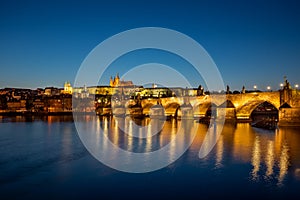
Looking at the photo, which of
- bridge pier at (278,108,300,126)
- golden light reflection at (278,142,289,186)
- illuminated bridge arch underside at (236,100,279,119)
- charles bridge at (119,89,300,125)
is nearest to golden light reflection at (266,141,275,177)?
golden light reflection at (278,142,289,186)

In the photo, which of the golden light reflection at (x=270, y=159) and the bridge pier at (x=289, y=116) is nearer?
the golden light reflection at (x=270, y=159)

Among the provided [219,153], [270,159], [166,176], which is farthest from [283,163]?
[166,176]

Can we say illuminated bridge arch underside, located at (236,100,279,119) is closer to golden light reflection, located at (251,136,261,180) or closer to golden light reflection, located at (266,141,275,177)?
golden light reflection, located at (251,136,261,180)

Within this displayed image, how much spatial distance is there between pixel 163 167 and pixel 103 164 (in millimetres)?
2279

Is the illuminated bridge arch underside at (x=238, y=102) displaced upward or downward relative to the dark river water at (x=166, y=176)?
upward

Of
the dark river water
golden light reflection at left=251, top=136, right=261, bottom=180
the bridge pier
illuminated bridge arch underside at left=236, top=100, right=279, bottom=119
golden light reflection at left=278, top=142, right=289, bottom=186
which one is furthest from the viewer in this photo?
illuminated bridge arch underside at left=236, top=100, right=279, bottom=119

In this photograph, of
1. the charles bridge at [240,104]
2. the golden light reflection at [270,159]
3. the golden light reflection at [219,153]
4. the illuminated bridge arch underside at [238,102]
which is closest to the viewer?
the golden light reflection at [270,159]

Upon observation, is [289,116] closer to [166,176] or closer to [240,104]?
[240,104]

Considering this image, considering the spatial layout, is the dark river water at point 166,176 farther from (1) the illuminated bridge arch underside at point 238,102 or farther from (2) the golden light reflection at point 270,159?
(1) the illuminated bridge arch underside at point 238,102

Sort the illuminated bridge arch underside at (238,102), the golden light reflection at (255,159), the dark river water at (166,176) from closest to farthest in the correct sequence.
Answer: the dark river water at (166,176) → the golden light reflection at (255,159) → the illuminated bridge arch underside at (238,102)

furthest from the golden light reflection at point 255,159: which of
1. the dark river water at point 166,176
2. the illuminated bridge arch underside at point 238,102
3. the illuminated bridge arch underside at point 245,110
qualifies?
the illuminated bridge arch underside at point 245,110

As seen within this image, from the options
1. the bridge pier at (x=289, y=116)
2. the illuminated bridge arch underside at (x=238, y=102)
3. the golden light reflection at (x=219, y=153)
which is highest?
the illuminated bridge arch underside at (x=238, y=102)

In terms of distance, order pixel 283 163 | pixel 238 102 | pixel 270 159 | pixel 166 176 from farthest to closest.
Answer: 1. pixel 238 102
2. pixel 270 159
3. pixel 283 163
4. pixel 166 176

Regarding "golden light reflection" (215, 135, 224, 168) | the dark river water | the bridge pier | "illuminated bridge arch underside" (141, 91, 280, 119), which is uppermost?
"illuminated bridge arch underside" (141, 91, 280, 119)
